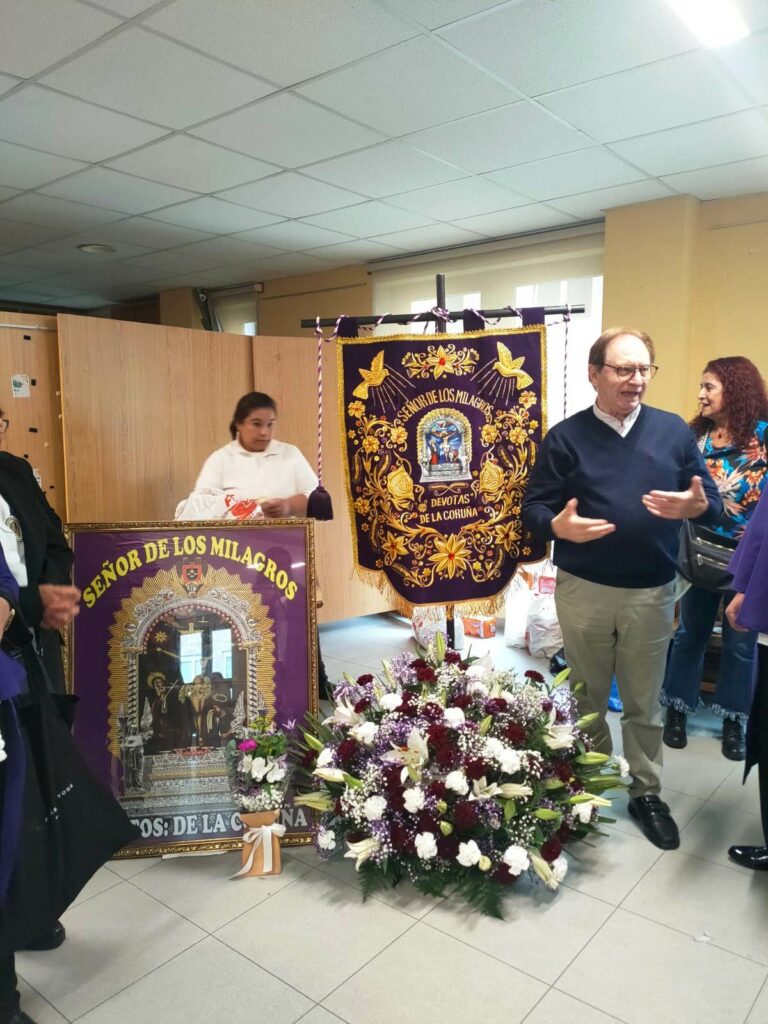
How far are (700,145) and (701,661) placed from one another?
2259 mm

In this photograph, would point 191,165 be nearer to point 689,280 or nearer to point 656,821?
point 689,280

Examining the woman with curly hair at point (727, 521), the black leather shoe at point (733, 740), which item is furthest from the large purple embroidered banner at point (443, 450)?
the black leather shoe at point (733, 740)

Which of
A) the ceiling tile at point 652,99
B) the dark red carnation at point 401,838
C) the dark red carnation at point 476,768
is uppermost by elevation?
the ceiling tile at point 652,99

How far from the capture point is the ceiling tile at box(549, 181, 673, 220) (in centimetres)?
378

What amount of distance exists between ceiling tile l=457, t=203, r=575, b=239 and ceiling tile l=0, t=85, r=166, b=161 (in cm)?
202

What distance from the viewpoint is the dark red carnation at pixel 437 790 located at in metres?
2.01

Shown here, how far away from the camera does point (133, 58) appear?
2457mm

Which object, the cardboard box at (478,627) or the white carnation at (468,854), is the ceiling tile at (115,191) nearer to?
the cardboard box at (478,627)

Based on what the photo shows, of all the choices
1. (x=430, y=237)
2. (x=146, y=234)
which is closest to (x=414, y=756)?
(x=430, y=237)

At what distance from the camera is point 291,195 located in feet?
12.8

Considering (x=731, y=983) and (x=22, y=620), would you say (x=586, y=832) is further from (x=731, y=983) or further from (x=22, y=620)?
(x=22, y=620)

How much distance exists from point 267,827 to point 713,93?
9.81 ft

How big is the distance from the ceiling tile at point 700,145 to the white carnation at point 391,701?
2.57 metres

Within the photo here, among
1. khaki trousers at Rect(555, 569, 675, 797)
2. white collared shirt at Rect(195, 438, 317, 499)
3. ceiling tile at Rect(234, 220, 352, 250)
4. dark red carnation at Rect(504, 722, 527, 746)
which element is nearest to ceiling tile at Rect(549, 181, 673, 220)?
ceiling tile at Rect(234, 220, 352, 250)
